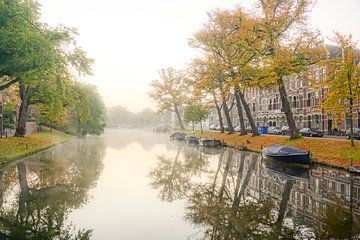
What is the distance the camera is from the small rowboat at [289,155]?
2589 cm

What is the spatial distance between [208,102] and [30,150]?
37740 mm

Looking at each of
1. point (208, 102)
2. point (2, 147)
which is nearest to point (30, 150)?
point (2, 147)

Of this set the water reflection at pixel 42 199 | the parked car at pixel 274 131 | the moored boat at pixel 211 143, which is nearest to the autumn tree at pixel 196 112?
the parked car at pixel 274 131

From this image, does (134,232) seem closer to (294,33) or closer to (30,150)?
(30,150)

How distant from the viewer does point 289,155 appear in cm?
2644

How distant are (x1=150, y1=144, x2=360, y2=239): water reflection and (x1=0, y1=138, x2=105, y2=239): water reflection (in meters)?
4.08

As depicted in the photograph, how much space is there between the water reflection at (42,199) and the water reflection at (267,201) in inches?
161

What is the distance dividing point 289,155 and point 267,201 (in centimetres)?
1315

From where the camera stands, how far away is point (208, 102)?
6606cm

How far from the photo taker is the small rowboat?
25.9m

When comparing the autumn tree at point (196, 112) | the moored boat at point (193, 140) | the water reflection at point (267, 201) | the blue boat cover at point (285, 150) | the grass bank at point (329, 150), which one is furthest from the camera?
the autumn tree at point (196, 112)

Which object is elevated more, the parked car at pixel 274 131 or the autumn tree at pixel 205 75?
the autumn tree at pixel 205 75

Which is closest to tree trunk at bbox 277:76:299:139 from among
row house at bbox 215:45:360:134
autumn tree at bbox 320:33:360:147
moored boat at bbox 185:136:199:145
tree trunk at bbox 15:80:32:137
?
row house at bbox 215:45:360:134

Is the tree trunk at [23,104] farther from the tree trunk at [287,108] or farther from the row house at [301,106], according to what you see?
the row house at [301,106]
